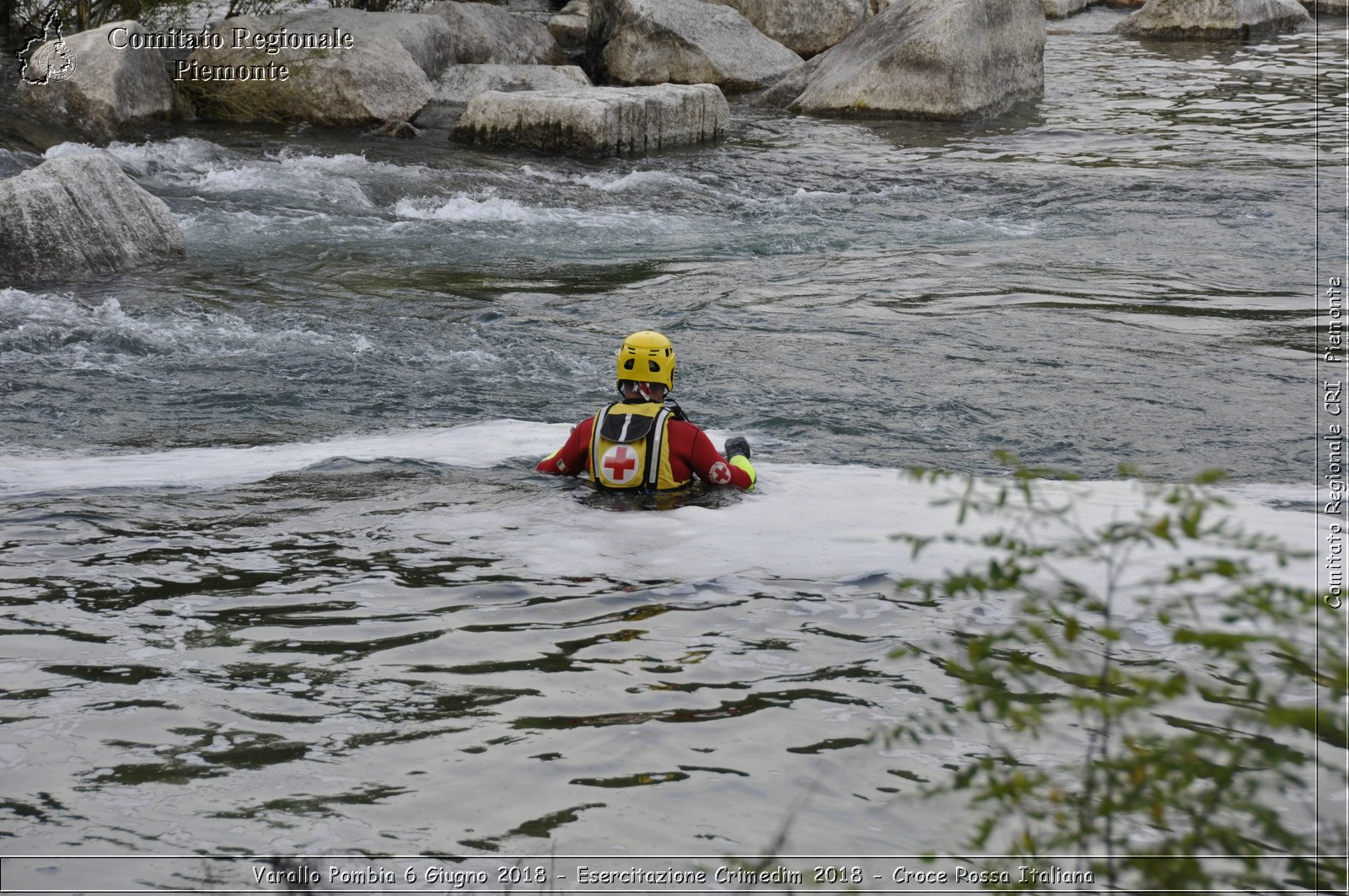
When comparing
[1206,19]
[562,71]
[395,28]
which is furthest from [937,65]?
[1206,19]

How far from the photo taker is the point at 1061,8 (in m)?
28.4

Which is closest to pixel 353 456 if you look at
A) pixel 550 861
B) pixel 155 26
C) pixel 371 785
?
pixel 371 785

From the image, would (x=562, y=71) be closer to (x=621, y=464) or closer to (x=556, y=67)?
(x=556, y=67)

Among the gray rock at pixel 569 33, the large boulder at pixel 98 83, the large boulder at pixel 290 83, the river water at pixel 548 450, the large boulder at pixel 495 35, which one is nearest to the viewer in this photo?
the river water at pixel 548 450

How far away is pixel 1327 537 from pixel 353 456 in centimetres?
474

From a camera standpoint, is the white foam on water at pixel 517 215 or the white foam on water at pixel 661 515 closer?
the white foam on water at pixel 661 515

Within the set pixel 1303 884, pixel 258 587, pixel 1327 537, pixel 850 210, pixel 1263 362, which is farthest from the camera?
pixel 850 210

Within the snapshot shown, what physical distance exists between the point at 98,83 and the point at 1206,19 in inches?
793

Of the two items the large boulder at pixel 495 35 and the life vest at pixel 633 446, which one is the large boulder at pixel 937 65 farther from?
the life vest at pixel 633 446

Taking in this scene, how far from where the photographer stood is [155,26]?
1716 centimetres

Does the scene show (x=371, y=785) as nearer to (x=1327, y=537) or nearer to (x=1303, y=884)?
(x=1303, y=884)

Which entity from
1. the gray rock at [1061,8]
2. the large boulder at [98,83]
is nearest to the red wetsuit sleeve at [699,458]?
the large boulder at [98,83]

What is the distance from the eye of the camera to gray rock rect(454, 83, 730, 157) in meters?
15.2

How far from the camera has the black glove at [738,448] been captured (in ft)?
20.6
